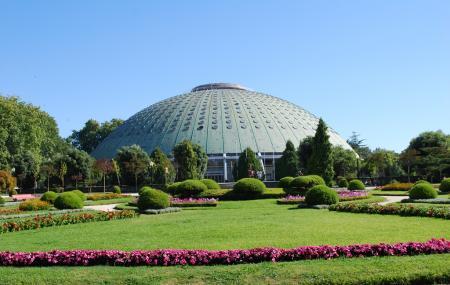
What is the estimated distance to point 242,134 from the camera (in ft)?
235

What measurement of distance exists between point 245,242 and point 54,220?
10.1 meters

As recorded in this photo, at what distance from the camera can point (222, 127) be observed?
72938mm

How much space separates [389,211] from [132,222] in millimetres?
10260

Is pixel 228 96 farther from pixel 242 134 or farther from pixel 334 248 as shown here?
pixel 334 248

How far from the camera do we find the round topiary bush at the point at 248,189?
3341cm

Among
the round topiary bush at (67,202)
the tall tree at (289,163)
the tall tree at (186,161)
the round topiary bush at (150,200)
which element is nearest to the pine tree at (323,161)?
the tall tree at (186,161)

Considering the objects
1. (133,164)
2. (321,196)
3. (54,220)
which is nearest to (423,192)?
(321,196)

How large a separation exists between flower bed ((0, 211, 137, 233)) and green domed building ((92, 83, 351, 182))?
47.0 m

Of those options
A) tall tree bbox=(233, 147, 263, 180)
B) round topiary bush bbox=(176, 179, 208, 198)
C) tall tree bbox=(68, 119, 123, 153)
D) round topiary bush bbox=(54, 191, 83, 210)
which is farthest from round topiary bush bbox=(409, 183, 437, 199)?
tall tree bbox=(68, 119, 123, 153)

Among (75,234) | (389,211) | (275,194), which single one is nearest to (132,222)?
(75,234)

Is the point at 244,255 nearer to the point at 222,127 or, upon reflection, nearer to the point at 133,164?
the point at 133,164

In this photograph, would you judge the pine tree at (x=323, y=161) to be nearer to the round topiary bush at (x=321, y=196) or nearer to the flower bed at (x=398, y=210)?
the round topiary bush at (x=321, y=196)

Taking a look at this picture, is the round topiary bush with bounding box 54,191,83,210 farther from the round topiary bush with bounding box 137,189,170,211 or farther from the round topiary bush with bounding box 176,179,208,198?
the round topiary bush with bounding box 176,179,208,198

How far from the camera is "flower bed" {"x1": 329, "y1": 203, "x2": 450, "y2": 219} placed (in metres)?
18.7
